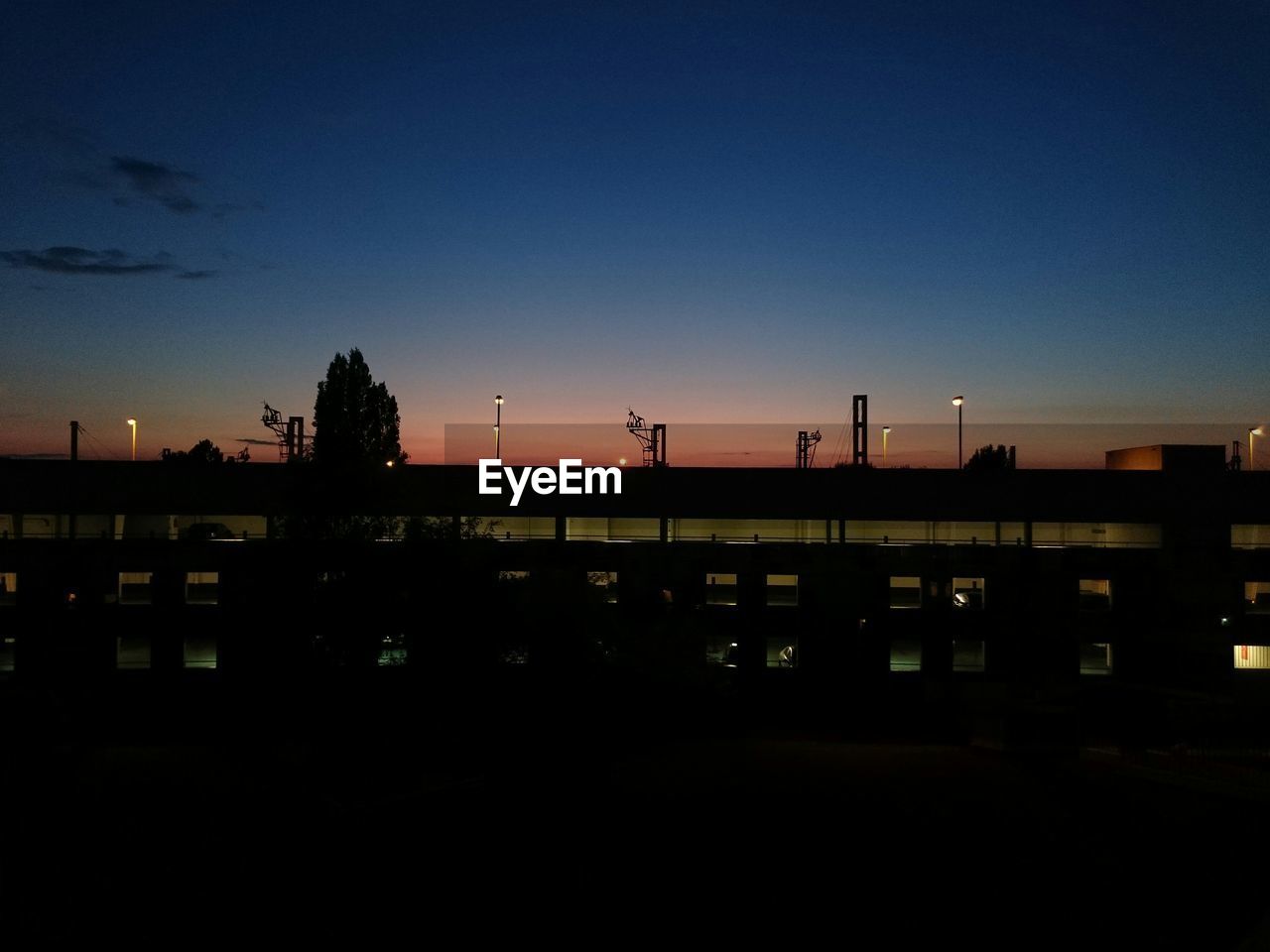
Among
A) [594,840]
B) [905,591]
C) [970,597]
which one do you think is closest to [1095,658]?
[970,597]

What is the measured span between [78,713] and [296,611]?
15.6 metres

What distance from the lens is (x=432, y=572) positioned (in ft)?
60.4

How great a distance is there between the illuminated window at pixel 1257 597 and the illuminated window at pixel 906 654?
12.8m

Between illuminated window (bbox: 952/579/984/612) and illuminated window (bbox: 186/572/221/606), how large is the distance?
31039 millimetres

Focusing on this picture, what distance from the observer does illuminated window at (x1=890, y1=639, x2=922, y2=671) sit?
113 feet

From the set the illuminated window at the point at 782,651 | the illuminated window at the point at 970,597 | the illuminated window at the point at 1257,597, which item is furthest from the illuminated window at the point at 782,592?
the illuminated window at the point at 1257,597

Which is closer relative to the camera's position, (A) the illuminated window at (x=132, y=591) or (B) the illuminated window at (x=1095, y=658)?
(B) the illuminated window at (x=1095, y=658)

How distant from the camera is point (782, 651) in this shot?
3438cm

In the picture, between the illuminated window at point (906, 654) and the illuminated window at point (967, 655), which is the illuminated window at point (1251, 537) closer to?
the illuminated window at point (967, 655)

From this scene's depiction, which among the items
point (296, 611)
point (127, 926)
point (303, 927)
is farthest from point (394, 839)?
point (296, 611)

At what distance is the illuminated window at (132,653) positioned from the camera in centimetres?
3409

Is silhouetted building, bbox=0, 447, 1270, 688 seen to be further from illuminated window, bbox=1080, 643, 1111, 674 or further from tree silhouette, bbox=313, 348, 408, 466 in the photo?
tree silhouette, bbox=313, 348, 408, 466

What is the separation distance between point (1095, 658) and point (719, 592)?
15.4 metres

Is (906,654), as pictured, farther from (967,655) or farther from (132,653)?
(132,653)
